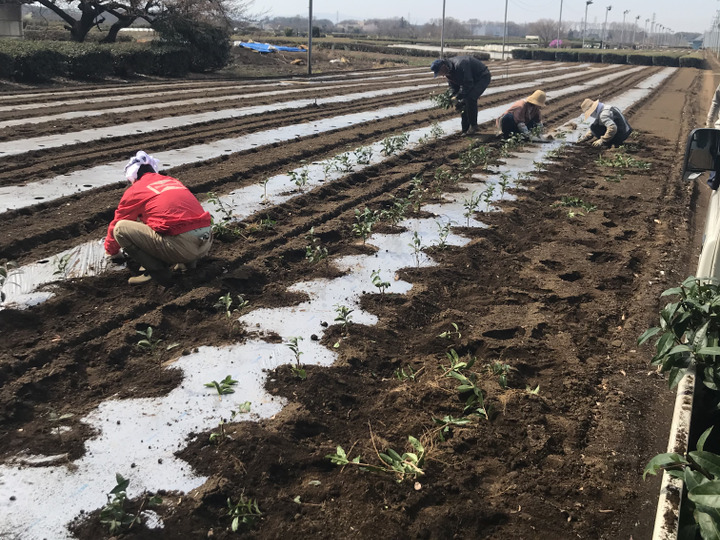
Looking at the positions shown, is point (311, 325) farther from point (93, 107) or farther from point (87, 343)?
point (93, 107)

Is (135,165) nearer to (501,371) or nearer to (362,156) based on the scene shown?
(501,371)

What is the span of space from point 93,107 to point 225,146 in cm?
454

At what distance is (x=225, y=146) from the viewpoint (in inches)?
392

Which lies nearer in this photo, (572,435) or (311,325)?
(572,435)

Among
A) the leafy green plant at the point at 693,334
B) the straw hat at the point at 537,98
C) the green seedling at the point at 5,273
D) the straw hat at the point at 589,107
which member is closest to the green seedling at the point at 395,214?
the green seedling at the point at 5,273

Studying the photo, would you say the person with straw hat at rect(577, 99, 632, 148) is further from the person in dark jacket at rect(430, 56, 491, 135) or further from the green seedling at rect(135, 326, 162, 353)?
the green seedling at rect(135, 326, 162, 353)

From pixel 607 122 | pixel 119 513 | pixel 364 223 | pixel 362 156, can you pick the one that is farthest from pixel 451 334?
pixel 607 122

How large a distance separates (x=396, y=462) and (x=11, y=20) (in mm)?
26434

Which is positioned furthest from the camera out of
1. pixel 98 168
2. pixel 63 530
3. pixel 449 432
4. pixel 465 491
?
pixel 98 168

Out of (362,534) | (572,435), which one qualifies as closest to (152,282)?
(362,534)

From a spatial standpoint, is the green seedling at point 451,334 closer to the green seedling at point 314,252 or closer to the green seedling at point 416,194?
the green seedling at point 314,252

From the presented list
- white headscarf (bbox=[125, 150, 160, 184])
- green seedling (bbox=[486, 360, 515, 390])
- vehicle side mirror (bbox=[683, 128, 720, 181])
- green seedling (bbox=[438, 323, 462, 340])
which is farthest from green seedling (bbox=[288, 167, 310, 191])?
vehicle side mirror (bbox=[683, 128, 720, 181])

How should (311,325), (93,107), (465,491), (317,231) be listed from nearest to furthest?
(465,491) → (311,325) → (317,231) → (93,107)

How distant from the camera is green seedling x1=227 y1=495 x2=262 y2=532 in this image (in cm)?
272
